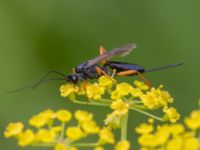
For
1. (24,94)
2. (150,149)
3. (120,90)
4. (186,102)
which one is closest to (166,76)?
(186,102)

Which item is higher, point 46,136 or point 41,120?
point 41,120

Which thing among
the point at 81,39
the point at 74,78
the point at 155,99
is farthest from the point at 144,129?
the point at 81,39

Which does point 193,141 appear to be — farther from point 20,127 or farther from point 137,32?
point 137,32

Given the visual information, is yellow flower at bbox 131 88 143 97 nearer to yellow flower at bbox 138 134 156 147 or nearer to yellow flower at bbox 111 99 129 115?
yellow flower at bbox 111 99 129 115

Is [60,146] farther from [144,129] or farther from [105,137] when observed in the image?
[144,129]

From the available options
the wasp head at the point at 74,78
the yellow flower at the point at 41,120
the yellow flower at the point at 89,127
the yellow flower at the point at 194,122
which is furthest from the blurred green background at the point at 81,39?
the yellow flower at the point at 194,122

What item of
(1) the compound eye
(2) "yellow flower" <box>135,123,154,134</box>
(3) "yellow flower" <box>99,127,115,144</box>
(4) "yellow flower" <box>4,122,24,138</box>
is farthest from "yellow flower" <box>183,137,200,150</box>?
(1) the compound eye
